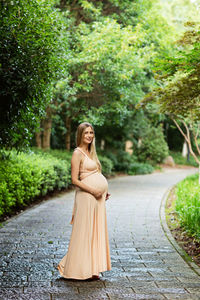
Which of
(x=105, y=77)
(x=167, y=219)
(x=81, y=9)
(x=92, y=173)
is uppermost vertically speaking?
(x=81, y=9)

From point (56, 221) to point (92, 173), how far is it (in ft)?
13.1

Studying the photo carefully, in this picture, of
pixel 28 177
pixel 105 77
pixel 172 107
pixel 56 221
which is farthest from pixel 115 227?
pixel 105 77

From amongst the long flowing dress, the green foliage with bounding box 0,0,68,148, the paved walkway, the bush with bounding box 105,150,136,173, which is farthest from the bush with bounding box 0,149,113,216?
the bush with bounding box 105,150,136,173

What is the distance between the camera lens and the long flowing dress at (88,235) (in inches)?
171

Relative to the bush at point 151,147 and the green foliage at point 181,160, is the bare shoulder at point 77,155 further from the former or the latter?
the green foliage at point 181,160

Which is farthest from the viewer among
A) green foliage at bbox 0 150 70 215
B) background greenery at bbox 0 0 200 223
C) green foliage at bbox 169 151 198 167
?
green foliage at bbox 169 151 198 167

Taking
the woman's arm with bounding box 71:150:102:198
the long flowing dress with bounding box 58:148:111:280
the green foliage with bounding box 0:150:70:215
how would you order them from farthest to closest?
1. the green foliage with bounding box 0:150:70:215
2. the woman's arm with bounding box 71:150:102:198
3. the long flowing dress with bounding box 58:148:111:280

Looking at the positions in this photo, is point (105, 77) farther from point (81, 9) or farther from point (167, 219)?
point (167, 219)

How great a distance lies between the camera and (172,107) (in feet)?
31.2

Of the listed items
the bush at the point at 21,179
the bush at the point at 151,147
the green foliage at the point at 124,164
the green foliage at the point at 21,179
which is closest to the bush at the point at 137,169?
the green foliage at the point at 124,164

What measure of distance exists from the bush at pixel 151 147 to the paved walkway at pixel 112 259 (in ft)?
67.3

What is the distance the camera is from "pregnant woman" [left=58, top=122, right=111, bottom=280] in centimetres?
435

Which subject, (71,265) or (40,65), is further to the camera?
(40,65)

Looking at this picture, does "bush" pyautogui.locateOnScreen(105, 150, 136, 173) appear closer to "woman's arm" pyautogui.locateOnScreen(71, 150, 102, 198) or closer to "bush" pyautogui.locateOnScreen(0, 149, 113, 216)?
"bush" pyautogui.locateOnScreen(0, 149, 113, 216)
